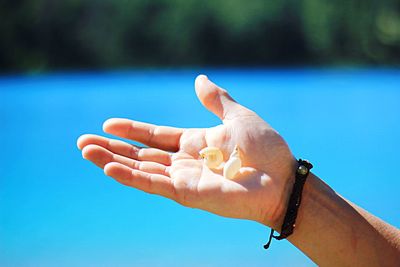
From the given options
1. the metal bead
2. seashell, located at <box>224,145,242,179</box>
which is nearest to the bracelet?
the metal bead

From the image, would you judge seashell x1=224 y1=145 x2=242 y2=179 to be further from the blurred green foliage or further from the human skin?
the blurred green foliage

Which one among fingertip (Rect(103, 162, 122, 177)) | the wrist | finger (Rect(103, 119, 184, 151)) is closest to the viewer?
fingertip (Rect(103, 162, 122, 177))

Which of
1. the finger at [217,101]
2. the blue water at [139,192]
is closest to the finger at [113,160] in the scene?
the finger at [217,101]

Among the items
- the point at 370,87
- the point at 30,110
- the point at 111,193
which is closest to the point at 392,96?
the point at 370,87

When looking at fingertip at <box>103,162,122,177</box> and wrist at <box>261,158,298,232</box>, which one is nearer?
fingertip at <box>103,162,122,177</box>

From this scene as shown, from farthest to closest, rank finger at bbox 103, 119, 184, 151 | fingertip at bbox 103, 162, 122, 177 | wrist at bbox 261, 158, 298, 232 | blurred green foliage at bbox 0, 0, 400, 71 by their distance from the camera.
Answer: blurred green foliage at bbox 0, 0, 400, 71 → finger at bbox 103, 119, 184, 151 → wrist at bbox 261, 158, 298, 232 → fingertip at bbox 103, 162, 122, 177

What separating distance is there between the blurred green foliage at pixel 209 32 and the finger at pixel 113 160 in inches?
765

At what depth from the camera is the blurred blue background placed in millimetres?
5227

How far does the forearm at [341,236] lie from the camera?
6.75ft

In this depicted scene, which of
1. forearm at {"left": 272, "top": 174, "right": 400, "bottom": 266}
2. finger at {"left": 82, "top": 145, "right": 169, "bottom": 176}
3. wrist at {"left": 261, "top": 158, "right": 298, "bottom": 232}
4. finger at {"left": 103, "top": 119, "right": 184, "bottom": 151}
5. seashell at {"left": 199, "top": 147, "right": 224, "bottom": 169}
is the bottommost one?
forearm at {"left": 272, "top": 174, "right": 400, "bottom": 266}

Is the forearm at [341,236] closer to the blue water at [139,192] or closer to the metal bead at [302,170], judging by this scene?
the metal bead at [302,170]

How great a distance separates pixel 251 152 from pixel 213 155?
0.14m

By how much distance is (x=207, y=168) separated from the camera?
214 cm

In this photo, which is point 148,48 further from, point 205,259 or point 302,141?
Answer: point 205,259
